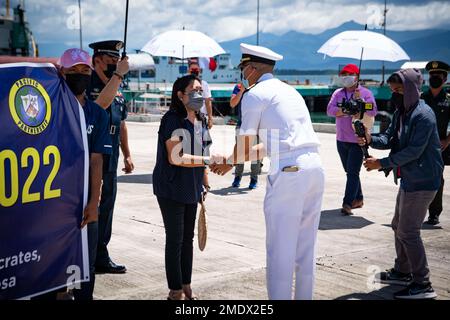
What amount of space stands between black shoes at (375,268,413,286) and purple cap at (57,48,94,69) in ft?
11.3

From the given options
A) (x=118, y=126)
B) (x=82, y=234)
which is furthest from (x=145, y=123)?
(x=82, y=234)

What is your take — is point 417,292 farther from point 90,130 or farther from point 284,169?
point 90,130

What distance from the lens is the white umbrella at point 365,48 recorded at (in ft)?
32.3

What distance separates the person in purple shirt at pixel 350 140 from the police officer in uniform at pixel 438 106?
33.1 inches

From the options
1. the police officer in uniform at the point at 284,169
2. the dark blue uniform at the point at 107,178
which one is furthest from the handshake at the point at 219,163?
the dark blue uniform at the point at 107,178

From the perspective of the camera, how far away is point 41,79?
4.12 metres

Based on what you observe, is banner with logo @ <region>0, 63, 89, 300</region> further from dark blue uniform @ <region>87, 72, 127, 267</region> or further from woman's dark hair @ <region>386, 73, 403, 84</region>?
woman's dark hair @ <region>386, 73, 403, 84</region>

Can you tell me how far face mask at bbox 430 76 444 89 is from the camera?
26.3 ft

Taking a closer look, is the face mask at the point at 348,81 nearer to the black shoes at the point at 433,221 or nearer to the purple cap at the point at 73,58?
the black shoes at the point at 433,221

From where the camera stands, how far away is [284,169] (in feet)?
14.7

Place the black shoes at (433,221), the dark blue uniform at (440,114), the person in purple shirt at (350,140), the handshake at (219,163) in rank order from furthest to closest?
the person in purple shirt at (350,140) → the black shoes at (433,221) → the dark blue uniform at (440,114) → the handshake at (219,163)

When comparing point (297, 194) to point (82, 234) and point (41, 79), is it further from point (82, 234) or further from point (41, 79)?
point (41, 79)

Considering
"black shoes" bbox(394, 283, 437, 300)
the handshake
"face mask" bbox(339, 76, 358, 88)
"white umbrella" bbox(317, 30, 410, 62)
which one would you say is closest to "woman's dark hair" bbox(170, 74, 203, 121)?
the handshake

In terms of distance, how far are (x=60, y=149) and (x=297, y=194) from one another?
1648 mm
